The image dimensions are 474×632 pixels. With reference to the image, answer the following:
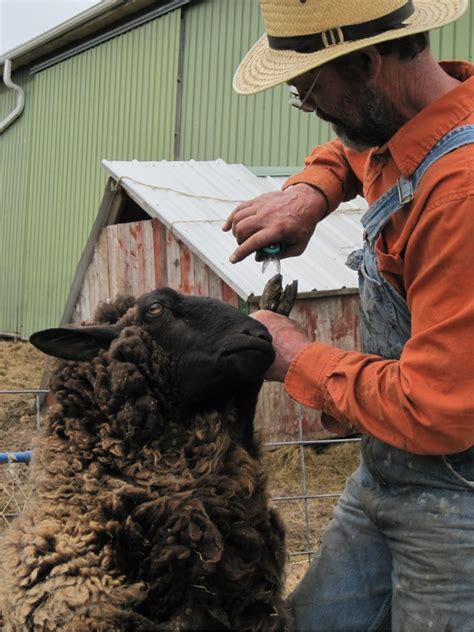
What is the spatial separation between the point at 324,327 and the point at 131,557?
6.24 m

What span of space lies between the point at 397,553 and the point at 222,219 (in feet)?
22.4

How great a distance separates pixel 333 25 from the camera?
92.7 inches

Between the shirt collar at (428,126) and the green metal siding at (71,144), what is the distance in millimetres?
12705

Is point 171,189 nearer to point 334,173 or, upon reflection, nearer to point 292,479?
point 292,479

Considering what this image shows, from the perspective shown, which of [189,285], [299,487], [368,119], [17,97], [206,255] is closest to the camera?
[368,119]

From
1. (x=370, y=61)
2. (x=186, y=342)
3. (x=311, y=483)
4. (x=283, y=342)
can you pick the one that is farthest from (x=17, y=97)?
(x=370, y=61)

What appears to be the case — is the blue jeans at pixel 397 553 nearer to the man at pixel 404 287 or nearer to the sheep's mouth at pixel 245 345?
the man at pixel 404 287

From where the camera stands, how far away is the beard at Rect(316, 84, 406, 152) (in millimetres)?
2434

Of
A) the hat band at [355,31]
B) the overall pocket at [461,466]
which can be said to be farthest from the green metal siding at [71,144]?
the overall pocket at [461,466]

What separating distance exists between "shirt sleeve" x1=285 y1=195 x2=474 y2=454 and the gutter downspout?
1746 cm

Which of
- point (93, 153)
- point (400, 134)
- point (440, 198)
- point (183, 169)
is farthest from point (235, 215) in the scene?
point (93, 153)

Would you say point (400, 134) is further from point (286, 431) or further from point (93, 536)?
point (286, 431)

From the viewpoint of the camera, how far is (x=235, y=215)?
10.1 feet

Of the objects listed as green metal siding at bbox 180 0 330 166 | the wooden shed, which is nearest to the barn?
green metal siding at bbox 180 0 330 166
